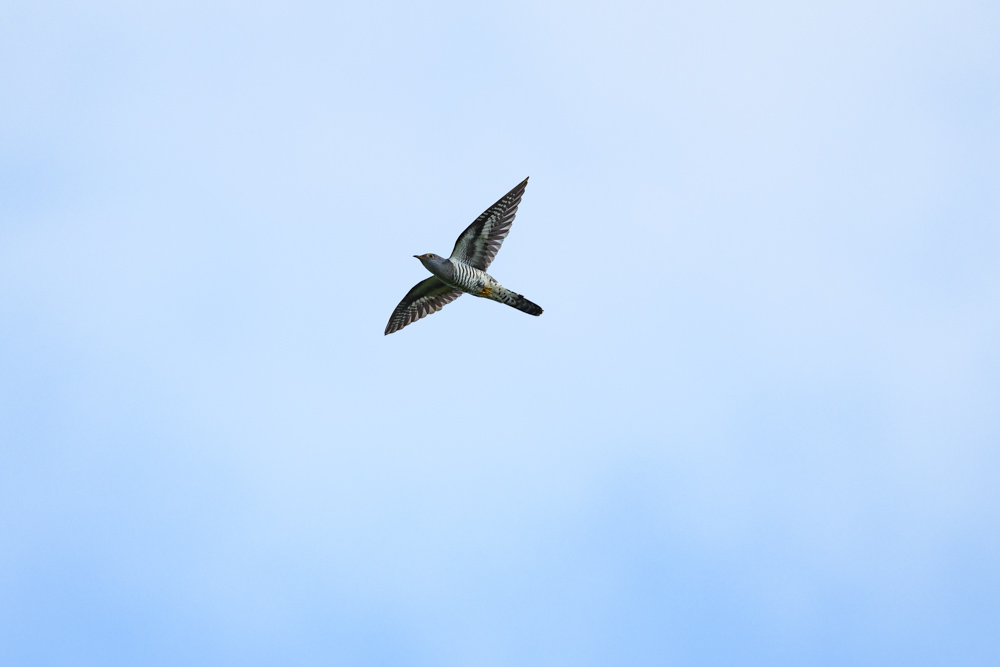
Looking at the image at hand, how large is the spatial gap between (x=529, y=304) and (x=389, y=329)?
381 centimetres

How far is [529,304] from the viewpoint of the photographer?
93.1 ft

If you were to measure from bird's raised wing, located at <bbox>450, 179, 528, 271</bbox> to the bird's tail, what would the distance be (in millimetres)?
750

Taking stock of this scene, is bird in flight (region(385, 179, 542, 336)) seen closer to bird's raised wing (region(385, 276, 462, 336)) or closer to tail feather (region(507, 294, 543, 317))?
tail feather (region(507, 294, 543, 317))

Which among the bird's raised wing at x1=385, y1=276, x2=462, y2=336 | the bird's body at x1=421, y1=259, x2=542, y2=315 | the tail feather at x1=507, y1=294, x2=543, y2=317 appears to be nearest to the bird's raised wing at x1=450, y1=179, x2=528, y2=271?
the bird's body at x1=421, y1=259, x2=542, y2=315

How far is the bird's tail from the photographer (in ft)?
92.9

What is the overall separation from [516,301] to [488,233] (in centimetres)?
184

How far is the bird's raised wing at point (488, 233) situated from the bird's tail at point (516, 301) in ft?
2.46

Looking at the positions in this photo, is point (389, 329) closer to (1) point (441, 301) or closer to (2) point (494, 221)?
(1) point (441, 301)

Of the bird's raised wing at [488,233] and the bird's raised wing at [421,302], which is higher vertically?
the bird's raised wing at [488,233]

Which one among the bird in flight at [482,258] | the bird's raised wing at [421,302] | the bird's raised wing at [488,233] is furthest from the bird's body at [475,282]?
the bird's raised wing at [421,302]

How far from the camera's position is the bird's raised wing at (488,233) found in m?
27.8

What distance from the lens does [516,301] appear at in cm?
2844

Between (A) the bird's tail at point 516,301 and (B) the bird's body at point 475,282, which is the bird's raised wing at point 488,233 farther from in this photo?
(A) the bird's tail at point 516,301

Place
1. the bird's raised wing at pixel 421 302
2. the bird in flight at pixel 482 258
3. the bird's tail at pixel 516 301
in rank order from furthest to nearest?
the bird's raised wing at pixel 421 302 < the bird's tail at pixel 516 301 < the bird in flight at pixel 482 258
